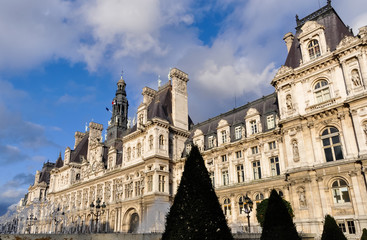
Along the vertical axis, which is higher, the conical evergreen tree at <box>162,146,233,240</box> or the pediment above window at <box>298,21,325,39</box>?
the pediment above window at <box>298,21,325,39</box>

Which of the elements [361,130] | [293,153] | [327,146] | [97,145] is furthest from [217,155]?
[97,145]

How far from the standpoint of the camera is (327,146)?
27.3 m

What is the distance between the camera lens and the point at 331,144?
27078 mm

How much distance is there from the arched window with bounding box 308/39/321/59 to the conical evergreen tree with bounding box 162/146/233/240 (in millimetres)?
24490

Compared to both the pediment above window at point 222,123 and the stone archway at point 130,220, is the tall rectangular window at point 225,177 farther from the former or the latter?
the stone archway at point 130,220

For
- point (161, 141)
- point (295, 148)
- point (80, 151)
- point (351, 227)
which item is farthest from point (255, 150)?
point (80, 151)

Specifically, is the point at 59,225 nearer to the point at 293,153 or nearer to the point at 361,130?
the point at 293,153

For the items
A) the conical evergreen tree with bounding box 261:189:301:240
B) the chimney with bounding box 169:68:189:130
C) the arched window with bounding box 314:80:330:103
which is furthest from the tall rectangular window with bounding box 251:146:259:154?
the conical evergreen tree with bounding box 261:189:301:240

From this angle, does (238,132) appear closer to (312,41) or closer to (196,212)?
(312,41)

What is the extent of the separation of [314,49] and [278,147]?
10901 mm

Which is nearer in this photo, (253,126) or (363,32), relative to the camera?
(363,32)

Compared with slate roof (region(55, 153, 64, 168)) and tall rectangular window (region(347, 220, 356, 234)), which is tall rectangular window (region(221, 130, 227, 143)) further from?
slate roof (region(55, 153, 64, 168))

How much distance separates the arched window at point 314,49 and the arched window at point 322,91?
9.98 feet

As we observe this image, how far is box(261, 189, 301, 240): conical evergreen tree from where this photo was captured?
13.5m
